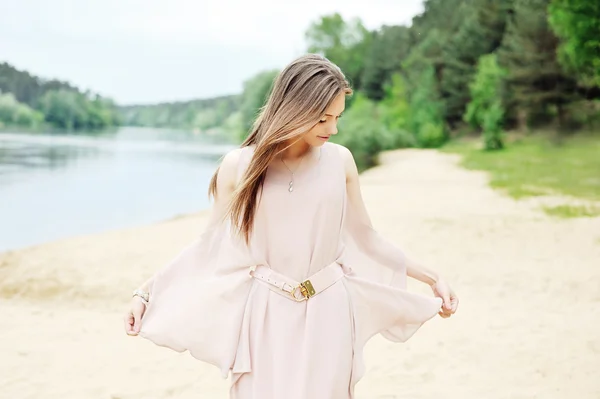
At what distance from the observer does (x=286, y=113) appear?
5.07 feet

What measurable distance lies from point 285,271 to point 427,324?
3.98 meters

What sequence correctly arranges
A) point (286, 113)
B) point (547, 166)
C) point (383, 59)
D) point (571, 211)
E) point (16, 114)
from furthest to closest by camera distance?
1. point (16, 114)
2. point (383, 59)
3. point (547, 166)
4. point (571, 211)
5. point (286, 113)

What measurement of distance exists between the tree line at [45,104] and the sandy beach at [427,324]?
3105cm

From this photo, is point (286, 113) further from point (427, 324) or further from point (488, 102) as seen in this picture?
point (488, 102)

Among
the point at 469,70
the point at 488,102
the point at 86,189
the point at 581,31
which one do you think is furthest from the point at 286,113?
the point at 469,70

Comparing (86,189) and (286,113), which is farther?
(86,189)

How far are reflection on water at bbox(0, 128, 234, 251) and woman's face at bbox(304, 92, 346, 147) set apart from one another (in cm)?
1310

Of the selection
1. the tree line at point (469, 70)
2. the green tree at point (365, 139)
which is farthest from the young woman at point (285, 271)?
the green tree at point (365, 139)

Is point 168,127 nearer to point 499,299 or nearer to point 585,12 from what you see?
point 585,12

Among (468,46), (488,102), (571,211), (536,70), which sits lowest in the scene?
(571,211)

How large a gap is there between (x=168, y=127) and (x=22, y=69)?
110ft

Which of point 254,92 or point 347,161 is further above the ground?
point 254,92

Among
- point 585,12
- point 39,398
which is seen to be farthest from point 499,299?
point 585,12

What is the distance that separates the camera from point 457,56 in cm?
2980
